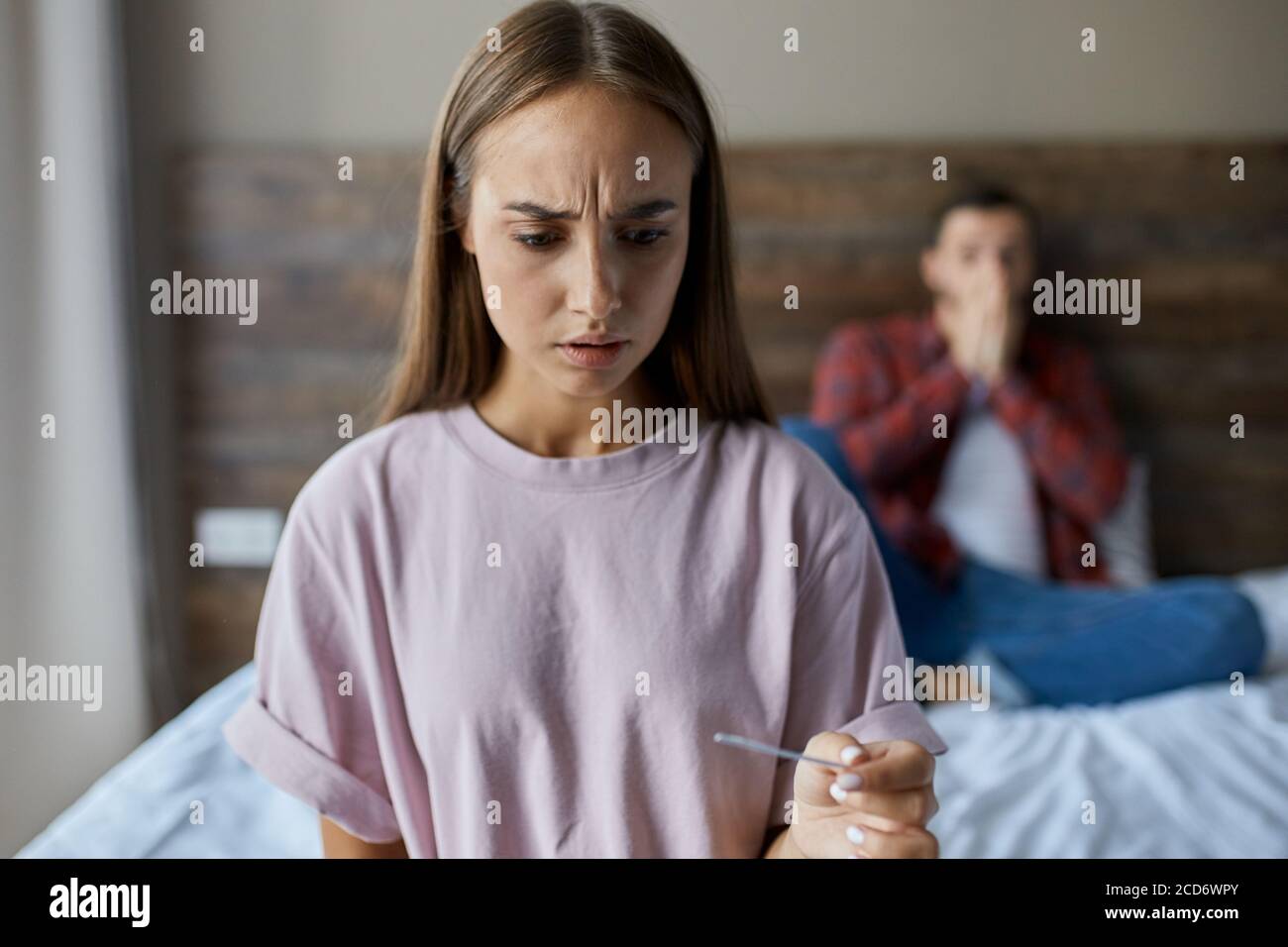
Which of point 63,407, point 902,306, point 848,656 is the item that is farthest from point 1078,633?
point 63,407

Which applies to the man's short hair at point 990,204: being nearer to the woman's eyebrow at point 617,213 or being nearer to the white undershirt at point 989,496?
the white undershirt at point 989,496

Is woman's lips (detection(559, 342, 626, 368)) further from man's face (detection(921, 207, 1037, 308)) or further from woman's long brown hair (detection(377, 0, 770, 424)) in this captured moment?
man's face (detection(921, 207, 1037, 308))

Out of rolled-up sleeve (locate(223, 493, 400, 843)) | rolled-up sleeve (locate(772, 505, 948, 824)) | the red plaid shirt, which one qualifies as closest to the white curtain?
rolled-up sleeve (locate(223, 493, 400, 843))

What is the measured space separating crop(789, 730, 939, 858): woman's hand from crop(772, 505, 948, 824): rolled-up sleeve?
0.05 m

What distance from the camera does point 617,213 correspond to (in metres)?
0.53

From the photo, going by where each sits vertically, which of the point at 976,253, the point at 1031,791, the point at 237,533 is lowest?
the point at 1031,791

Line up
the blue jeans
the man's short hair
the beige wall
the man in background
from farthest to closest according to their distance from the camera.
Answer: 1. the man's short hair
2. the man in background
3. the blue jeans
4. the beige wall

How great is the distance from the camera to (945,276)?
1600mm

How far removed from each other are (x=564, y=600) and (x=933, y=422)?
1063 mm

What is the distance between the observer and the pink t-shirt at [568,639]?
1.91 feet

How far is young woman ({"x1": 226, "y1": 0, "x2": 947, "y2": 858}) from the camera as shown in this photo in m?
0.58

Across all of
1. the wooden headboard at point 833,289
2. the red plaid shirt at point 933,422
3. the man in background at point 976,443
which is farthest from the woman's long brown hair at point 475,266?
the red plaid shirt at point 933,422

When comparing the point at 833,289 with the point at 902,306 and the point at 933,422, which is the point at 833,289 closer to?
the point at 902,306

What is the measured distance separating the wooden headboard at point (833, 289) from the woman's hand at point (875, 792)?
0.55m
